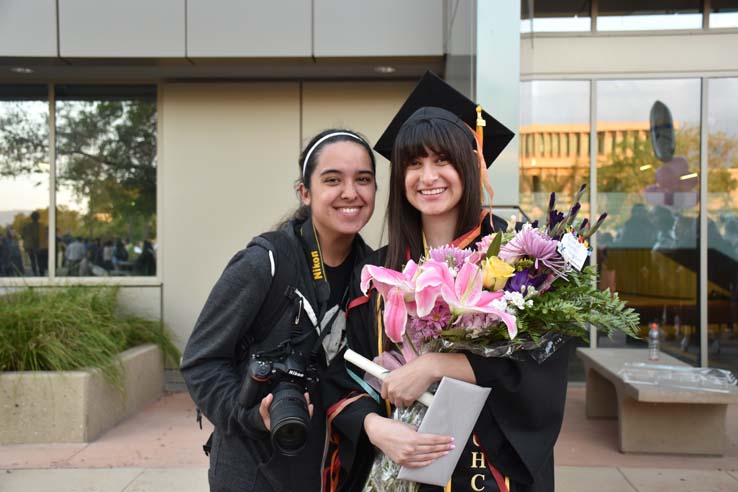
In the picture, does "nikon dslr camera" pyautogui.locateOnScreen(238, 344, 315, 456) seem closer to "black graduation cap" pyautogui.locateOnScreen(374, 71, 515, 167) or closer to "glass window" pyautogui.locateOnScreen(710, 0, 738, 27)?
"black graduation cap" pyautogui.locateOnScreen(374, 71, 515, 167)

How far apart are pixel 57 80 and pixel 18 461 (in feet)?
15.6

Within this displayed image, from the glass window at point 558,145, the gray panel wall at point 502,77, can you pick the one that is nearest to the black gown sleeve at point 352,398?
the gray panel wall at point 502,77

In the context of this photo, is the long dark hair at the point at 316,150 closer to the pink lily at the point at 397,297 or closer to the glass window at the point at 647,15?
the pink lily at the point at 397,297

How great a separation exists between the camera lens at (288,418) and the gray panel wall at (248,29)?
5541mm

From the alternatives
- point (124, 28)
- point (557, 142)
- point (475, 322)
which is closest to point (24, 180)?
point (124, 28)

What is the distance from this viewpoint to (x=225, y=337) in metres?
1.98

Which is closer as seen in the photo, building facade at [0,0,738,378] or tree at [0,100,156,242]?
building facade at [0,0,738,378]

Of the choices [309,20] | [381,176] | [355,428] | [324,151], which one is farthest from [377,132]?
[355,428]

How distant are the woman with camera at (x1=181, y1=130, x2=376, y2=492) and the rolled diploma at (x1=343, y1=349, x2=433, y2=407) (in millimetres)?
130

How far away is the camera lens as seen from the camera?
A: 169cm

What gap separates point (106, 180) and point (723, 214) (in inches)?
297

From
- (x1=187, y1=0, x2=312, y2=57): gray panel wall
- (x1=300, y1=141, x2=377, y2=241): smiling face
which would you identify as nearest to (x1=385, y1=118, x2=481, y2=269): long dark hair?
(x1=300, y1=141, x2=377, y2=241): smiling face

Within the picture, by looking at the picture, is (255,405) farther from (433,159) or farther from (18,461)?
(18,461)

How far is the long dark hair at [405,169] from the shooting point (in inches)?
78.6
